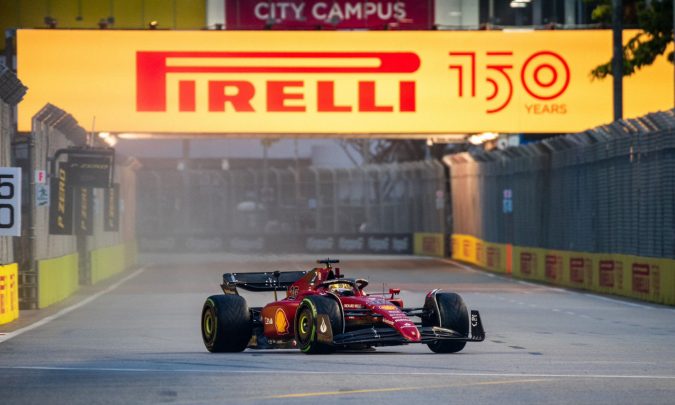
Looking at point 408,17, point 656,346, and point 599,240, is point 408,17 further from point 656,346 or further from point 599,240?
point 656,346

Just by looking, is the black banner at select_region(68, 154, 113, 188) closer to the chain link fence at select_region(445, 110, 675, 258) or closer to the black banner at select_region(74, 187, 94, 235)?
the black banner at select_region(74, 187, 94, 235)

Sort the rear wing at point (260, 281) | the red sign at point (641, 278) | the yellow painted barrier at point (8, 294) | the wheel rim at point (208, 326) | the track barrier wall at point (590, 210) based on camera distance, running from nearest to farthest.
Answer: the wheel rim at point (208, 326)
the rear wing at point (260, 281)
the yellow painted barrier at point (8, 294)
the track barrier wall at point (590, 210)
the red sign at point (641, 278)

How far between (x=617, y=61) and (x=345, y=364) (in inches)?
1104

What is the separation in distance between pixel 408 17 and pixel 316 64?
6.22 metres

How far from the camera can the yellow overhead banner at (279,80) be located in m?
45.6

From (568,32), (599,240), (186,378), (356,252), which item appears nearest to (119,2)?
(568,32)

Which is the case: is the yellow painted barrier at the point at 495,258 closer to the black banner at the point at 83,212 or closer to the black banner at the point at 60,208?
the black banner at the point at 83,212

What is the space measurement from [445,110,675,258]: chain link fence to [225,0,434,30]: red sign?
5979 mm

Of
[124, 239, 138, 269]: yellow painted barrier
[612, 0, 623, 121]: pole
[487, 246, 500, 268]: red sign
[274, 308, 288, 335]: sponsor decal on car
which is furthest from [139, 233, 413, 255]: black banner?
[274, 308, 288, 335]: sponsor decal on car

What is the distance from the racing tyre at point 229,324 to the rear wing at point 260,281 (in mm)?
863

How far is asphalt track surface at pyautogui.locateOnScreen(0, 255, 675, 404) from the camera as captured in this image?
13438mm

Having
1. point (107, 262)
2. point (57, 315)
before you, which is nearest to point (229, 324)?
point (57, 315)

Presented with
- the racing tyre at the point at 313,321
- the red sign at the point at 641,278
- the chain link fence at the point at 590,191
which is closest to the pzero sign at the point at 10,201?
the racing tyre at the point at 313,321

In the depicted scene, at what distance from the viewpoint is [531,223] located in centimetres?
4566
